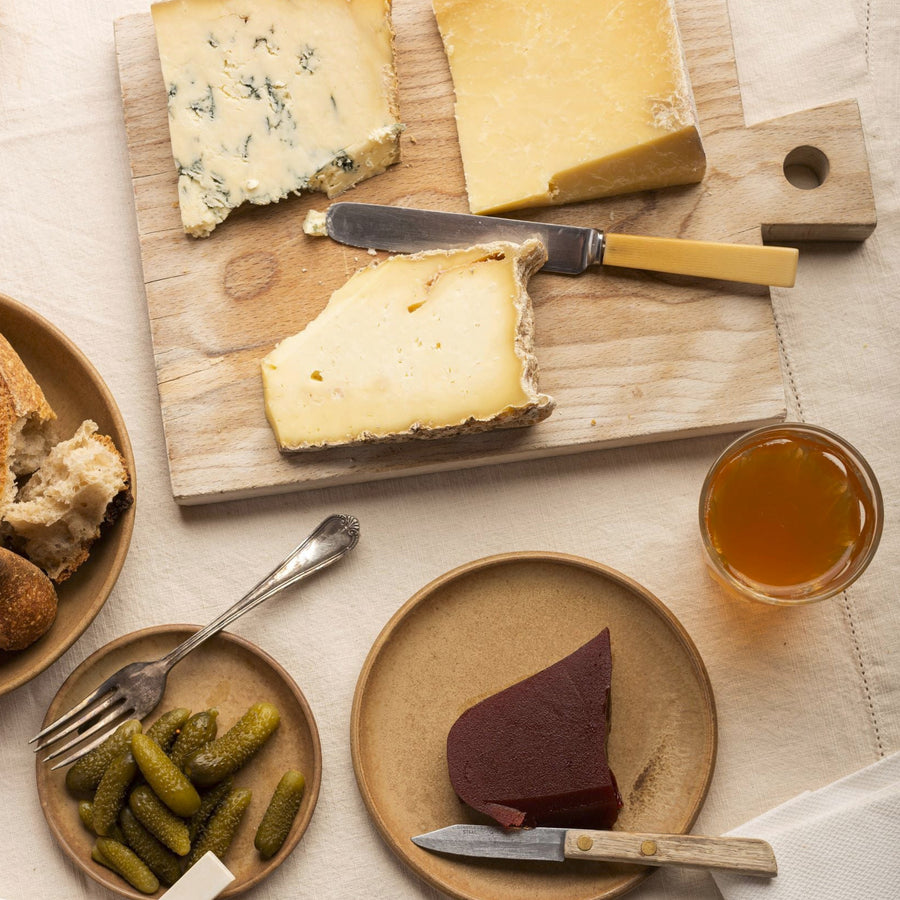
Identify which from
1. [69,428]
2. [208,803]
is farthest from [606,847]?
[69,428]

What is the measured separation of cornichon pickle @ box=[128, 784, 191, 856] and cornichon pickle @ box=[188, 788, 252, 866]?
0.02 metres

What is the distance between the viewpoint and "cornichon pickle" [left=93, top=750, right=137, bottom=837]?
1628 mm

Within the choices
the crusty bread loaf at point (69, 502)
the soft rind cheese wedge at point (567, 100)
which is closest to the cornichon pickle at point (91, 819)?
the crusty bread loaf at point (69, 502)

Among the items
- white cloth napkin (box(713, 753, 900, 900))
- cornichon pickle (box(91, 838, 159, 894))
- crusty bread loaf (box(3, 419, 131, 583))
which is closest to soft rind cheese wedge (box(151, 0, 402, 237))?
crusty bread loaf (box(3, 419, 131, 583))

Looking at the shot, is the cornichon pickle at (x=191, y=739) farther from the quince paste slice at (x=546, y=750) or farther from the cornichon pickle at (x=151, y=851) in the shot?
the quince paste slice at (x=546, y=750)

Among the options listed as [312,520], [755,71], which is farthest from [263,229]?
[755,71]

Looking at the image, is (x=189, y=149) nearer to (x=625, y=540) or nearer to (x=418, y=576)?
(x=418, y=576)

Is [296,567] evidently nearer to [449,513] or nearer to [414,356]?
[449,513]

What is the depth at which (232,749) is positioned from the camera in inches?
65.0

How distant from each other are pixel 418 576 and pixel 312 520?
222 millimetres

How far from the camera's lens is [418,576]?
1788 millimetres

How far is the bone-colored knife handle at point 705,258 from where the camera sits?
1.71 meters

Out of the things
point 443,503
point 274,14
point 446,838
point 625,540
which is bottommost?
point 446,838

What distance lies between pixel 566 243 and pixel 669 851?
106 cm
